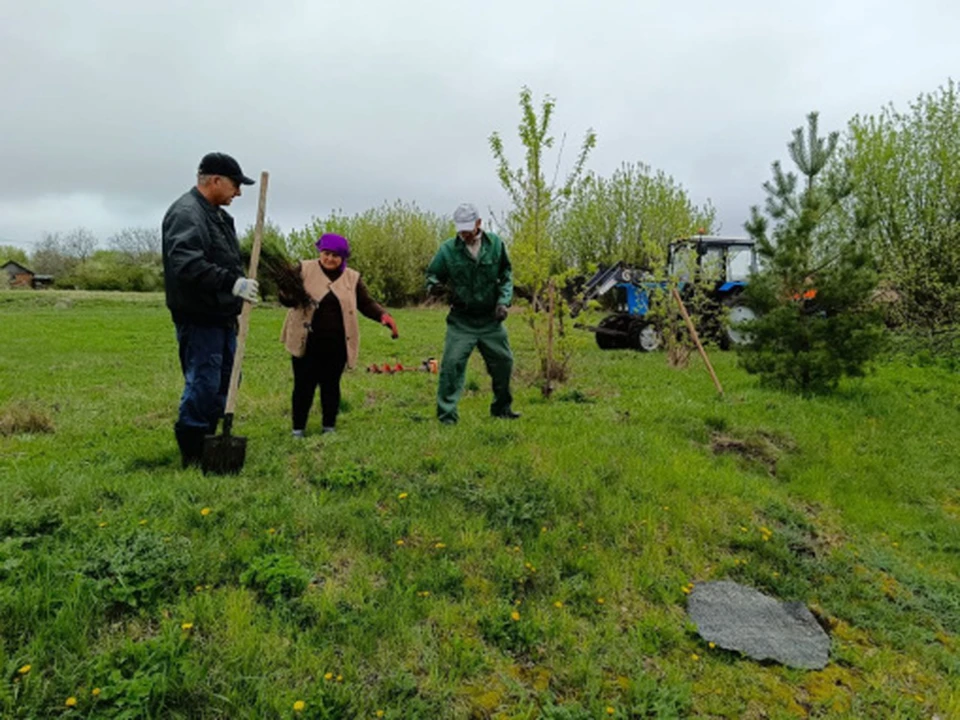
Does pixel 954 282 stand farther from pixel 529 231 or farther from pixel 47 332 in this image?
pixel 47 332

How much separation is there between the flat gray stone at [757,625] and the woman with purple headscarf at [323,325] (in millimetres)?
3156

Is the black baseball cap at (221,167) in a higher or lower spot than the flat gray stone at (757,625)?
higher

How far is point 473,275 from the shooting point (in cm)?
595

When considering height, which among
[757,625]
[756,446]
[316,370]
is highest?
[316,370]

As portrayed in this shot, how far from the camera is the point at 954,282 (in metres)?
13.7

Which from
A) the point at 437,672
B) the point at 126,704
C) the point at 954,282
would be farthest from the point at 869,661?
the point at 954,282

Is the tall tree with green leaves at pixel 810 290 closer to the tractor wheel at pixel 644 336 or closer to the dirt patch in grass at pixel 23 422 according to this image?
the tractor wheel at pixel 644 336

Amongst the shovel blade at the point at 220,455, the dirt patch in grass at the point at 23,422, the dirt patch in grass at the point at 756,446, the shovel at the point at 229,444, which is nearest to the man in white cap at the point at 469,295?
the shovel at the point at 229,444

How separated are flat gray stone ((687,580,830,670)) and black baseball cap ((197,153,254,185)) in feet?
12.9

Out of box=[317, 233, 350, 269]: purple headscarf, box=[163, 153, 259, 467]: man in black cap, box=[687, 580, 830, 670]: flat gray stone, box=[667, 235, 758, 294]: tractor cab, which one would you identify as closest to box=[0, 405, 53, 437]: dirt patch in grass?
box=[163, 153, 259, 467]: man in black cap

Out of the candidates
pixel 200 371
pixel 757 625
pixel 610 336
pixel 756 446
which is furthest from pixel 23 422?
pixel 610 336

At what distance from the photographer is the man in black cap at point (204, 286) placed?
4008 millimetres

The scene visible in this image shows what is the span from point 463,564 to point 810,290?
6843mm

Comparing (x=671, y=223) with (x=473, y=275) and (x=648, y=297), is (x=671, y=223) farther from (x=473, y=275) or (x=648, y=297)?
(x=473, y=275)
